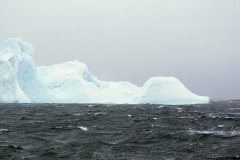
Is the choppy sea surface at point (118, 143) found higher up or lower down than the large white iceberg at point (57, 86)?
lower down

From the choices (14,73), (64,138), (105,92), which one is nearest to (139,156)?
(64,138)

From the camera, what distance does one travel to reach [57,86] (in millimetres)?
49625

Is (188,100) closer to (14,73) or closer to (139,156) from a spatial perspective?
(14,73)

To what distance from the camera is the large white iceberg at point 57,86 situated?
4159cm

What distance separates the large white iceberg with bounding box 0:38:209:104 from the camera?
4159cm

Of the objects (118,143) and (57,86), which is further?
(57,86)

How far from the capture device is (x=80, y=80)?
48.8 m

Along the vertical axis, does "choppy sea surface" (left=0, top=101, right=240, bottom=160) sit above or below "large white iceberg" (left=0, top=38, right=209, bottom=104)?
below

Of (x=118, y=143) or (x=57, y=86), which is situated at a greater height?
(x=57, y=86)

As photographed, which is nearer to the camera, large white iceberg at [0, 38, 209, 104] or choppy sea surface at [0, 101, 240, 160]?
choppy sea surface at [0, 101, 240, 160]

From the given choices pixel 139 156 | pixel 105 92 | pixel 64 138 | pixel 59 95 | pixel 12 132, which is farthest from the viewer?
pixel 105 92

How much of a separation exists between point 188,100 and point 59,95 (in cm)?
2090

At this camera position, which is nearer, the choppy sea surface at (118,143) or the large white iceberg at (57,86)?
the choppy sea surface at (118,143)

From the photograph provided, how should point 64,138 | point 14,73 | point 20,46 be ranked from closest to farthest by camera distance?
point 64,138, point 14,73, point 20,46
